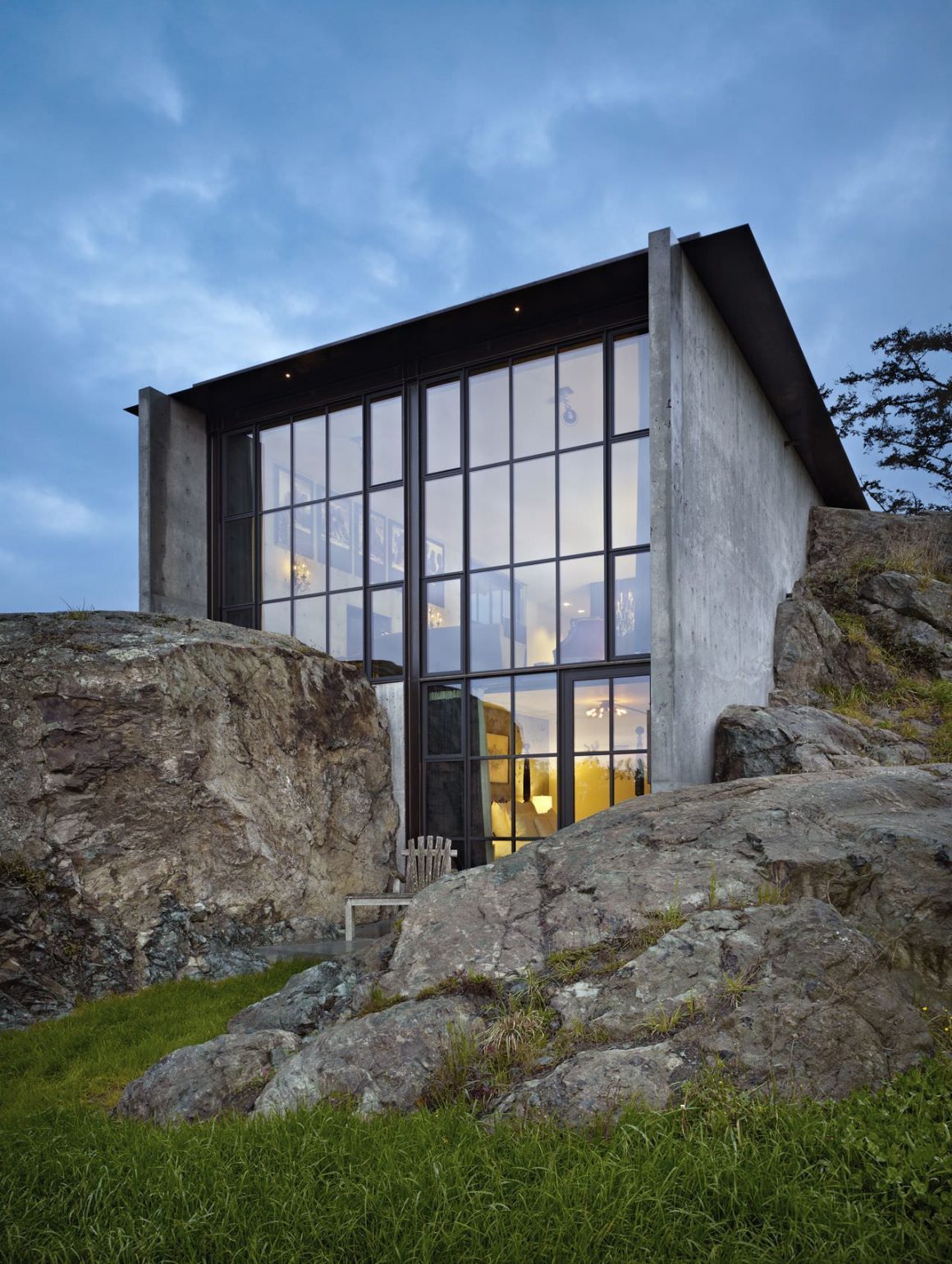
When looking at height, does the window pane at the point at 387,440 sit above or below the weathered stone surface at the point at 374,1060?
above

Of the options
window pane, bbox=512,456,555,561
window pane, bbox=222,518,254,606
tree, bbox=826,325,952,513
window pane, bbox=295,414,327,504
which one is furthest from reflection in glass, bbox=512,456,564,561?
tree, bbox=826,325,952,513

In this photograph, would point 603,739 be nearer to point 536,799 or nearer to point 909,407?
point 536,799

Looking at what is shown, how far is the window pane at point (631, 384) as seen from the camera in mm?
11289

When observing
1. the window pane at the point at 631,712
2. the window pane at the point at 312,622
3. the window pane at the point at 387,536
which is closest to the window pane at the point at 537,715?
the window pane at the point at 631,712

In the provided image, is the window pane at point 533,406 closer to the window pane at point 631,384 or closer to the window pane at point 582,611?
the window pane at point 631,384

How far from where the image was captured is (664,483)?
10305 mm

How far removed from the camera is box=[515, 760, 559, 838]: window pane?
11227 mm

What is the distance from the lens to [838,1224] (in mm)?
2791

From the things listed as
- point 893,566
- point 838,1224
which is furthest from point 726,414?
point 838,1224

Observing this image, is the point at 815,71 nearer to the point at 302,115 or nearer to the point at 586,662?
the point at 302,115

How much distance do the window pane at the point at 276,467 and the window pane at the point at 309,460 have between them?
0.18m

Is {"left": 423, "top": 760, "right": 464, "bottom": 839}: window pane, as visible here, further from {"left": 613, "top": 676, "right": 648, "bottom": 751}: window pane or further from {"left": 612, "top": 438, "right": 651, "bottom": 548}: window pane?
{"left": 612, "top": 438, "right": 651, "bottom": 548}: window pane

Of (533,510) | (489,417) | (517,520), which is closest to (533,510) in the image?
(533,510)

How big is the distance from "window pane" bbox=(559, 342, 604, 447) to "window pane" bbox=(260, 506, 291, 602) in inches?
A: 184
